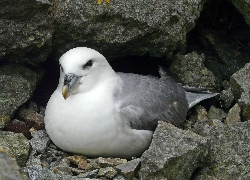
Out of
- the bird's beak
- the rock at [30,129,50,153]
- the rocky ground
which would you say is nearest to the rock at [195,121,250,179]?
the rocky ground

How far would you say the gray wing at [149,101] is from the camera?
527cm

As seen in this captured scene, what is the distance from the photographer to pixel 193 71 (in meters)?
6.29

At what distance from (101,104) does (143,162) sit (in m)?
0.72

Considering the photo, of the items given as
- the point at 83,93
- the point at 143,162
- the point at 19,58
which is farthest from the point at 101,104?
the point at 19,58

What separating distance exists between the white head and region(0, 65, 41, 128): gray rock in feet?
1.74

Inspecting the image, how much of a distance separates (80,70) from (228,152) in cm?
147

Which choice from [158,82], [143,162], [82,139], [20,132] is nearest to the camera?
[143,162]

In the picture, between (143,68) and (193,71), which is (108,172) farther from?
(143,68)

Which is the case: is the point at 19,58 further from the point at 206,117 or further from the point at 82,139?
the point at 206,117

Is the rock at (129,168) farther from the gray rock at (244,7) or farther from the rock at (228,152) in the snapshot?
the gray rock at (244,7)

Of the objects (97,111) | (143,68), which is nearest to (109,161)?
(97,111)

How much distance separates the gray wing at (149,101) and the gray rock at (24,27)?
0.86 meters

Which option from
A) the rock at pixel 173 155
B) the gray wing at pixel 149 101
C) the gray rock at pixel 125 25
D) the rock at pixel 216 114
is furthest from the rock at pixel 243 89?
the rock at pixel 173 155

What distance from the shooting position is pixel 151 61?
6.56m
